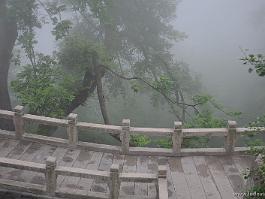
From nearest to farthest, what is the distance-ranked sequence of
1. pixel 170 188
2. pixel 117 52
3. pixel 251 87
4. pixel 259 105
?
pixel 170 188 → pixel 117 52 → pixel 259 105 → pixel 251 87

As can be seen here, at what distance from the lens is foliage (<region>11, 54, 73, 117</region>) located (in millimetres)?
13586

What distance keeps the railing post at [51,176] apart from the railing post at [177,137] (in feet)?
12.4

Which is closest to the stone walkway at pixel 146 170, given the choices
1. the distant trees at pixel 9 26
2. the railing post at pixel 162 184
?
the railing post at pixel 162 184

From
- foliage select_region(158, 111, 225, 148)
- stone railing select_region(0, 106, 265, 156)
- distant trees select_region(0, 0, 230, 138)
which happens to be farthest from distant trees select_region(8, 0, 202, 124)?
stone railing select_region(0, 106, 265, 156)

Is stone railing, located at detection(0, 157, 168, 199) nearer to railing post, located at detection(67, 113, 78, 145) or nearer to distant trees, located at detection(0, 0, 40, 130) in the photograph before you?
railing post, located at detection(67, 113, 78, 145)

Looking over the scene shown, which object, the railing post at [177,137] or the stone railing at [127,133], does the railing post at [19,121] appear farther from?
the railing post at [177,137]

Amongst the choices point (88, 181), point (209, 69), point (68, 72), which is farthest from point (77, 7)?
point (209, 69)

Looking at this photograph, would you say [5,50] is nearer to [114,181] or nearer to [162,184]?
[114,181]

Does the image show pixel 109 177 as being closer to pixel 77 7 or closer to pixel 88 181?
pixel 88 181

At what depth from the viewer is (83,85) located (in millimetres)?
16516

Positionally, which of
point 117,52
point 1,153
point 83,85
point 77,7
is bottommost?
point 1,153

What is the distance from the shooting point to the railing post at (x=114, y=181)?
9.01 metres

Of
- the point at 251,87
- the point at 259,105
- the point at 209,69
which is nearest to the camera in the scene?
the point at 259,105

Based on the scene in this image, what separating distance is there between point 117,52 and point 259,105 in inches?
719
